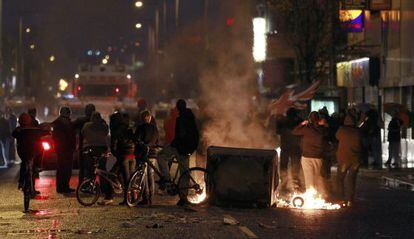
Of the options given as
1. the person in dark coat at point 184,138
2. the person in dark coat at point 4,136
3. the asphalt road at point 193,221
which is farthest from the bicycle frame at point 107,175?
the person in dark coat at point 4,136

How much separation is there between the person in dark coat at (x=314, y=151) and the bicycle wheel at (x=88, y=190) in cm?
346

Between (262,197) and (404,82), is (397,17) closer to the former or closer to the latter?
(404,82)

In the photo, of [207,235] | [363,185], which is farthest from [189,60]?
[207,235]

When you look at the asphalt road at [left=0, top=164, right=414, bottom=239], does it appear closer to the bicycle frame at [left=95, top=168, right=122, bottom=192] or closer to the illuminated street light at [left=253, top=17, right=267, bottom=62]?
the bicycle frame at [left=95, top=168, right=122, bottom=192]

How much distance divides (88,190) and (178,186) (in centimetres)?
145

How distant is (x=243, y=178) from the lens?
14000 millimetres

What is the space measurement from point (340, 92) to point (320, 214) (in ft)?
67.7

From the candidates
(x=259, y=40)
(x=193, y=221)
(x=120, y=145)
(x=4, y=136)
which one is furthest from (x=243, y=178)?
(x=259, y=40)

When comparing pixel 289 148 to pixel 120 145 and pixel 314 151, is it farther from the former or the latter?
pixel 120 145

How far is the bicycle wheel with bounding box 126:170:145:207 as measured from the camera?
14039 millimetres

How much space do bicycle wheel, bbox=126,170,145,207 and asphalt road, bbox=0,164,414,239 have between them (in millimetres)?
188

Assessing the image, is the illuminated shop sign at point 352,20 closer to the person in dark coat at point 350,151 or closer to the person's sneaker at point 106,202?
the person in dark coat at point 350,151

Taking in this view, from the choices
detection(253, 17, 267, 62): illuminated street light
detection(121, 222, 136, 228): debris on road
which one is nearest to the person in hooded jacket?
detection(121, 222, 136, 228): debris on road

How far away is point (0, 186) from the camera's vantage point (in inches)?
728
